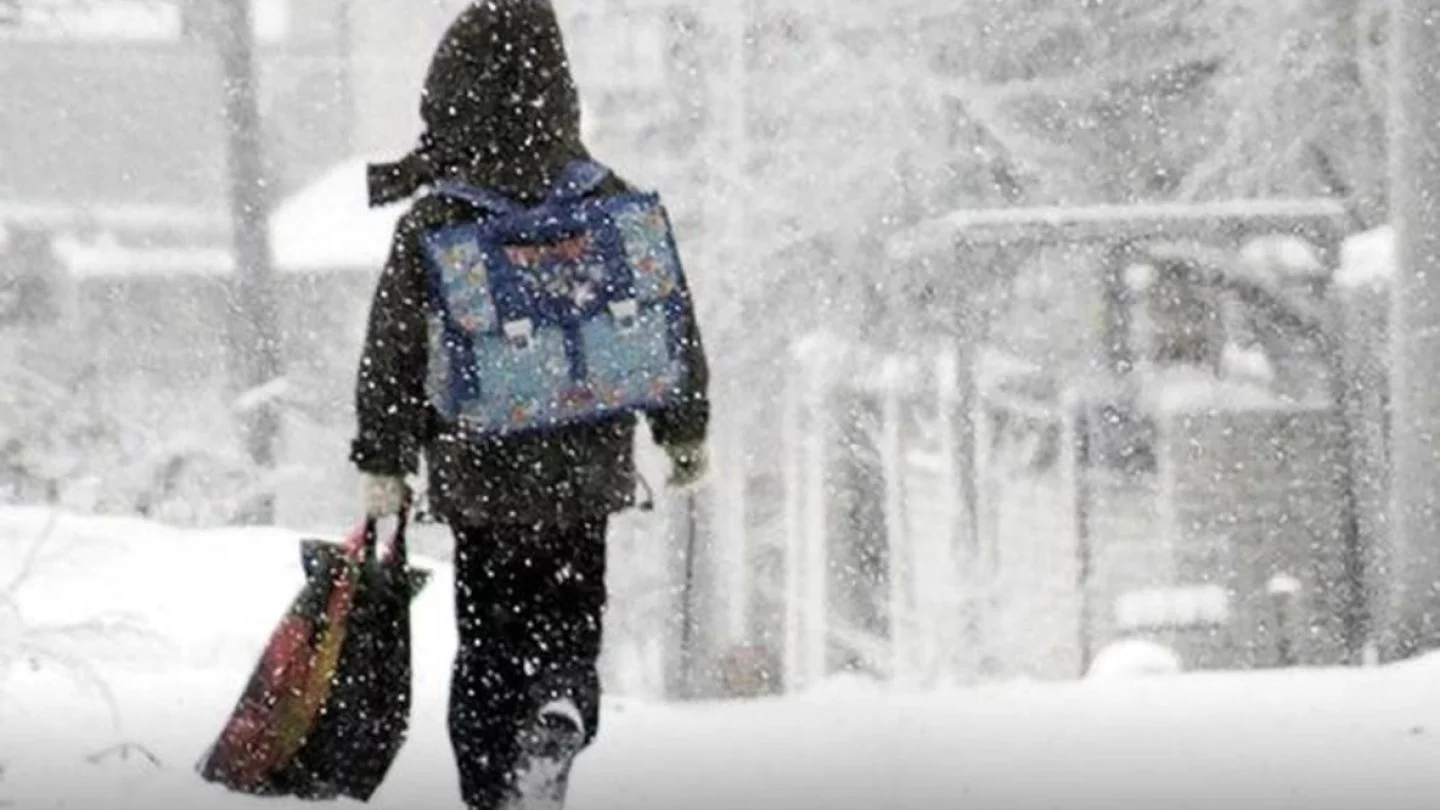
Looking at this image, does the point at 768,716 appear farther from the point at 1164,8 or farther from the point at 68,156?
the point at 68,156

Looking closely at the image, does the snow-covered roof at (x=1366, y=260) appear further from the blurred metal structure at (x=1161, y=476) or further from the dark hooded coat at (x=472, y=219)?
the dark hooded coat at (x=472, y=219)

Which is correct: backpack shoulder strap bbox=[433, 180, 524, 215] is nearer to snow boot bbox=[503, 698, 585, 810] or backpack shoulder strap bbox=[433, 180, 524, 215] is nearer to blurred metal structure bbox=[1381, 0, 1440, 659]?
snow boot bbox=[503, 698, 585, 810]

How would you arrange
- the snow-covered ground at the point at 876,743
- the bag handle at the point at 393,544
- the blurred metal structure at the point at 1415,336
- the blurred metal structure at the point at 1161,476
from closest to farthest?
the bag handle at the point at 393,544, the snow-covered ground at the point at 876,743, the blurred metal structure at the point at 1415,336, the blurred metal structure at the point at 1161,476

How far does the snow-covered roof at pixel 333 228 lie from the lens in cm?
3431

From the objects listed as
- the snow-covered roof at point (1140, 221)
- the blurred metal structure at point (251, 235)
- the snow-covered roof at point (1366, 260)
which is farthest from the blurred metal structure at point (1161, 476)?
the blurred metal structure at point (251, 235)

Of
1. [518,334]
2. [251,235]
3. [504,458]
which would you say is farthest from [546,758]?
[251,235]

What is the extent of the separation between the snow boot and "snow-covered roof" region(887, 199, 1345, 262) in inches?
484

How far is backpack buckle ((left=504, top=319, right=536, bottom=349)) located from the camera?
14.3 ft

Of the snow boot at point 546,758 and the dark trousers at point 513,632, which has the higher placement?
the dark trousers at point 513,632

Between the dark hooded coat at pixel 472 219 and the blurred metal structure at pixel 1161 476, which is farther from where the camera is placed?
the blurred metal structure at pixel 1161 476

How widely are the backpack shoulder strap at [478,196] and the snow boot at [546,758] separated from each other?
85cm

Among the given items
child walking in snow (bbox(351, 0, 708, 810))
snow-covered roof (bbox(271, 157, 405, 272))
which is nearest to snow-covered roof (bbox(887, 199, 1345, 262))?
child walking in snow (bbox(351, 0, 708, 810))

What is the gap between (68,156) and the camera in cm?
3725

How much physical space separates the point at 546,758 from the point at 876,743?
5.13 ft
